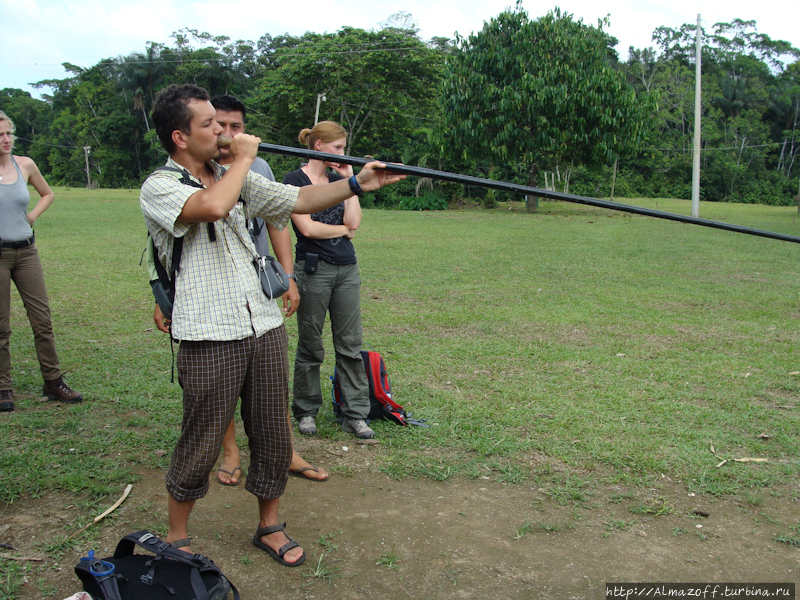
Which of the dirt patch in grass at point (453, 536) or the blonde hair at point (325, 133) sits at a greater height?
the blonde hair at point (325, 133)

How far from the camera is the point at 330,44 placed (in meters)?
35.3

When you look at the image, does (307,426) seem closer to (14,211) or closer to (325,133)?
(325,133)

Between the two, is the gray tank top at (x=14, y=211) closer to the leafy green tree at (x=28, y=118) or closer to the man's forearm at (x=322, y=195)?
the man's forearm at (x=322, y=195)

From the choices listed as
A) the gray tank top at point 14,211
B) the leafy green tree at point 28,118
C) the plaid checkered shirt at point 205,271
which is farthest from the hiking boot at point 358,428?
the leafy green tree at point 28,118

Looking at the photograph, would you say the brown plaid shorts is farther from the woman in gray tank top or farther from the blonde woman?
the woman in gray tank top

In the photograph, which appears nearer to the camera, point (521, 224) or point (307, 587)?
point (307, 587)

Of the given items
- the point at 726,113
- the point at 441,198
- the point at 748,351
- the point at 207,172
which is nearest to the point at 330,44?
the point at 441,198

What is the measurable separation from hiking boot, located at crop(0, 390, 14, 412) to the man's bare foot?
232cm

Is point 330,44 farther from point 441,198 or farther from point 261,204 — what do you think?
point 261,204

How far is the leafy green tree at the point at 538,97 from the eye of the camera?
24453mm

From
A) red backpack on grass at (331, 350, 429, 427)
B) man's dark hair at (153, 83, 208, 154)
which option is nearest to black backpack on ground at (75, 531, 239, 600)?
man's dark hair at (153, 83, 208, 154)

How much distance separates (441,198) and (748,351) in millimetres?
25700

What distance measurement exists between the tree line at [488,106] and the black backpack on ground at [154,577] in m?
23.9

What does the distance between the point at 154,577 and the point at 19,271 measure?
10.6 ft
